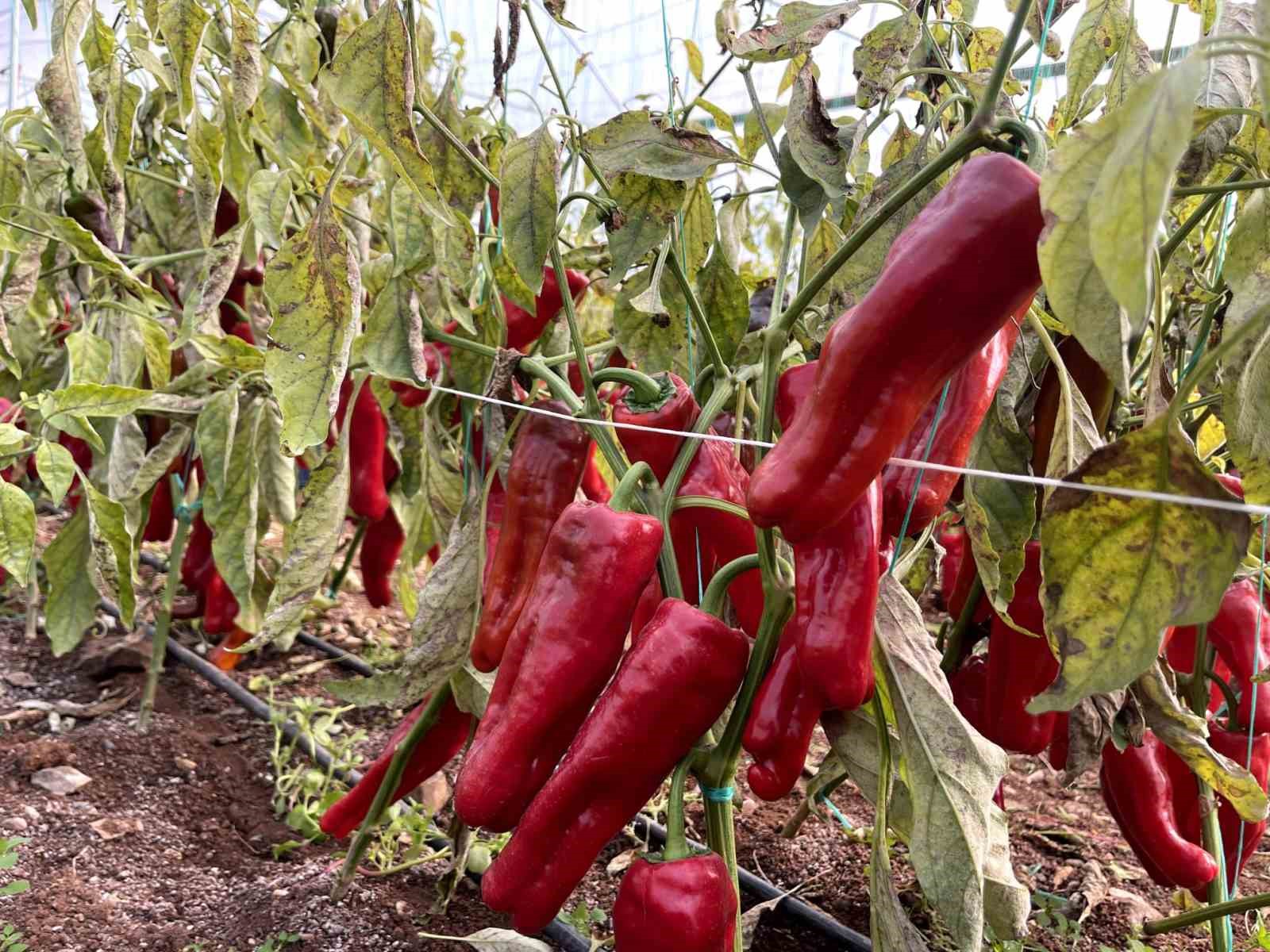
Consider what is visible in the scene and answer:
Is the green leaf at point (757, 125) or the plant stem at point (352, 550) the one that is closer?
the green leaf at point (757, 125)

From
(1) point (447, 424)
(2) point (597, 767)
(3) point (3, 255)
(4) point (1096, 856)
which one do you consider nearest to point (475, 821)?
(2) point (597, 767)

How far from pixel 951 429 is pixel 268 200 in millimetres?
816

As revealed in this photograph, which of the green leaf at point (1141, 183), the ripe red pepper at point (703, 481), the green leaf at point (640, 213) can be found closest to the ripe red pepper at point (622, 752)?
the ripe red pepper at point (703, 481)

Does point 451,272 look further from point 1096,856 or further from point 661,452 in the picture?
point 1096,856

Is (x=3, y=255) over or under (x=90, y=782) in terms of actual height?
over

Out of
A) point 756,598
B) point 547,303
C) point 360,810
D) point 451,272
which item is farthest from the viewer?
point 547,303

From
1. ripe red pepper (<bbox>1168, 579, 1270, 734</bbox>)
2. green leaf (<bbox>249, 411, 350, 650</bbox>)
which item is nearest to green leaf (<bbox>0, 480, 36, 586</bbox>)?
green leaf (<bbox>249, 411, 350, 650</bbox>)

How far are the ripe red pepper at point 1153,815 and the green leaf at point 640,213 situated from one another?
0.76 meters

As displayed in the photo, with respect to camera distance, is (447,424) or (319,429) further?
(447,424)

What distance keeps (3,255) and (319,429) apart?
110cm

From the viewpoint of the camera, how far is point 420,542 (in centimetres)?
172

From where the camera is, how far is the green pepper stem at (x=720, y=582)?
89 cm

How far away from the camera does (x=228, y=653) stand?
2045 millimetres

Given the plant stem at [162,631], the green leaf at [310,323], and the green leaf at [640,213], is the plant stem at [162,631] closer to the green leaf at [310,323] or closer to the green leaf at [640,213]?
the green leaf at [310,323]
